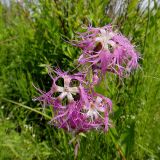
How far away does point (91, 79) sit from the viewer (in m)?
1.20

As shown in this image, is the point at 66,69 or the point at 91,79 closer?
the point at 91,79

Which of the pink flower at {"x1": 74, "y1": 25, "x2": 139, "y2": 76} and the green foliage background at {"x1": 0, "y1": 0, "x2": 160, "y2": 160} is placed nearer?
the pink flower at {"x1": 74, "y1": 25, "x2": 139, "y2": 76}

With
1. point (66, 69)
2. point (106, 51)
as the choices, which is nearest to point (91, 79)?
point (106, 51)

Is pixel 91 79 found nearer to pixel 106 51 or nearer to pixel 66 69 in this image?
pixel 106 51

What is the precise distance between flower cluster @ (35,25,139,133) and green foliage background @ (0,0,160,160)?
15 cm

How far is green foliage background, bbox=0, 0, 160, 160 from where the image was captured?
1841 mm

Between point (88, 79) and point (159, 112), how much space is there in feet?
3.54

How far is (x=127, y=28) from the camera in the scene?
2.42 metres

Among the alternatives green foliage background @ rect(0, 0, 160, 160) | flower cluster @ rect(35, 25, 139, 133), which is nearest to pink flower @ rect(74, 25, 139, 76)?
flower cluster @ rect(35, 25, 139, 133)

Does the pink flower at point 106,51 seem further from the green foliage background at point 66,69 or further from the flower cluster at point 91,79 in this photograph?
the green foliage background at point 66,69

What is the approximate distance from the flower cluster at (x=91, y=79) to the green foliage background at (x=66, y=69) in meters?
0.15

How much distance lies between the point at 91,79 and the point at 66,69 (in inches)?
53.3

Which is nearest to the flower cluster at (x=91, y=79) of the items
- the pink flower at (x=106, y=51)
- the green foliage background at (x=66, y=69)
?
the pink flower at (x=106, y=51)

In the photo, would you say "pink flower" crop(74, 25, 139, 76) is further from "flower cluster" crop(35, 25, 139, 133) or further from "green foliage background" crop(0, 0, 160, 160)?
"green foliage background" crop(0, 0, 160, 160)
